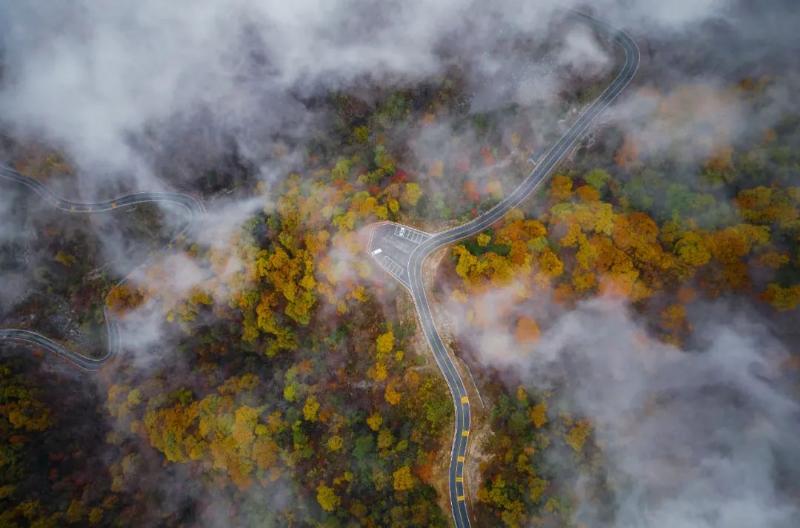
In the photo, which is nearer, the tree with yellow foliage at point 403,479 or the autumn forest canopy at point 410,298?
the autumn forest canopy at point 410,298

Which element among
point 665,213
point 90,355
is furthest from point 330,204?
point 90,355

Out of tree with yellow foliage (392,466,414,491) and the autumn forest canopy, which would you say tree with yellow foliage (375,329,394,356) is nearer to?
the autumn forest canopy

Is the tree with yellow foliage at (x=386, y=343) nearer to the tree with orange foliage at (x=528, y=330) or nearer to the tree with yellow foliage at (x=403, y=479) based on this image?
the tree with yellow foliage at (x=403, y=479)

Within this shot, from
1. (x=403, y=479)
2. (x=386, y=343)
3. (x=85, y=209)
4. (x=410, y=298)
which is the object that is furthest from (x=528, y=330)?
(x=85, y=209)

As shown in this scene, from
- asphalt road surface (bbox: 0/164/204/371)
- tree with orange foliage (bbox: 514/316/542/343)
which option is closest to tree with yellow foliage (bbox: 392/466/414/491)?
tree with orange foliage (bbox: 514/316/542/343)

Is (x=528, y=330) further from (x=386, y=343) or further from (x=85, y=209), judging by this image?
(x=85, y=209)

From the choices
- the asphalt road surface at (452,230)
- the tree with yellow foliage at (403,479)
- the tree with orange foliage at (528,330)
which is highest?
the asphalt road surface at (452,230)

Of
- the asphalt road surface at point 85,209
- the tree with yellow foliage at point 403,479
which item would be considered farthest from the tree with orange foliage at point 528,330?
the asphalt road surface at point 85,209
